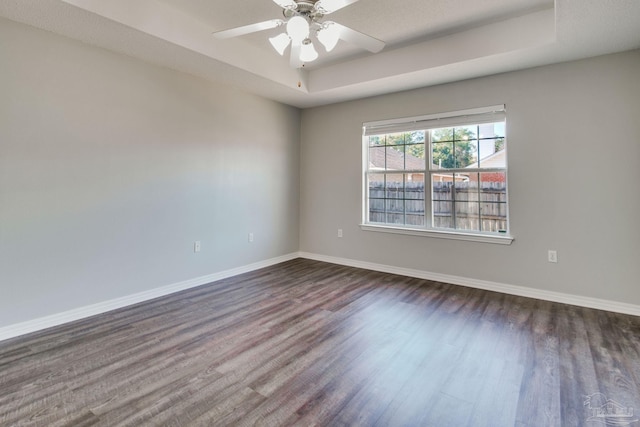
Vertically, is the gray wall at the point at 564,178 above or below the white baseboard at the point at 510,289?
above

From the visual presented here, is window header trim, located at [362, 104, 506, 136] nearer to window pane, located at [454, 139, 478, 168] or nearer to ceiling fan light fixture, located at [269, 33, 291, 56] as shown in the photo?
window pane, located at [454, 139, 478, 168]

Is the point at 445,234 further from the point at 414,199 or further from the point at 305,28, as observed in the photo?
the point at 305,28

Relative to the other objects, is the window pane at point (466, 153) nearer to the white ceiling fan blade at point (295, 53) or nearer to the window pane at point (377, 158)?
the window pane at point (377, 158)

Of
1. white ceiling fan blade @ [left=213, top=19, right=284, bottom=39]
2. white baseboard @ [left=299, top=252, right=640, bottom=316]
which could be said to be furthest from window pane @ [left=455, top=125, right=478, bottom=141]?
white ceiling fan blade @ [left=213, top=19, right=284, bottom=39]

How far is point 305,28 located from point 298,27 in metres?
0.05

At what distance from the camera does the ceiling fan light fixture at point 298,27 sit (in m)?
1.89

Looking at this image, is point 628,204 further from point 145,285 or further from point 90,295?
point 90,295

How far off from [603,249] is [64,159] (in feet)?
16.5

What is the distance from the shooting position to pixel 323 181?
4918 mm

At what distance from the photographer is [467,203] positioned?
3.77m

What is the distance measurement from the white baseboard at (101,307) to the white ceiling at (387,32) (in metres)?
2.37

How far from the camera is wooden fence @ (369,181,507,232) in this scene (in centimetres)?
359

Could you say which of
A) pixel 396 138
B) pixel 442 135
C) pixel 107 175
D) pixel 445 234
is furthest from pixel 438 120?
pixel 107 175

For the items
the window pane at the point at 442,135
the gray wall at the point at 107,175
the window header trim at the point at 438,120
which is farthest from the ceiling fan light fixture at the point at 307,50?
the window pane at the point at 442,135
